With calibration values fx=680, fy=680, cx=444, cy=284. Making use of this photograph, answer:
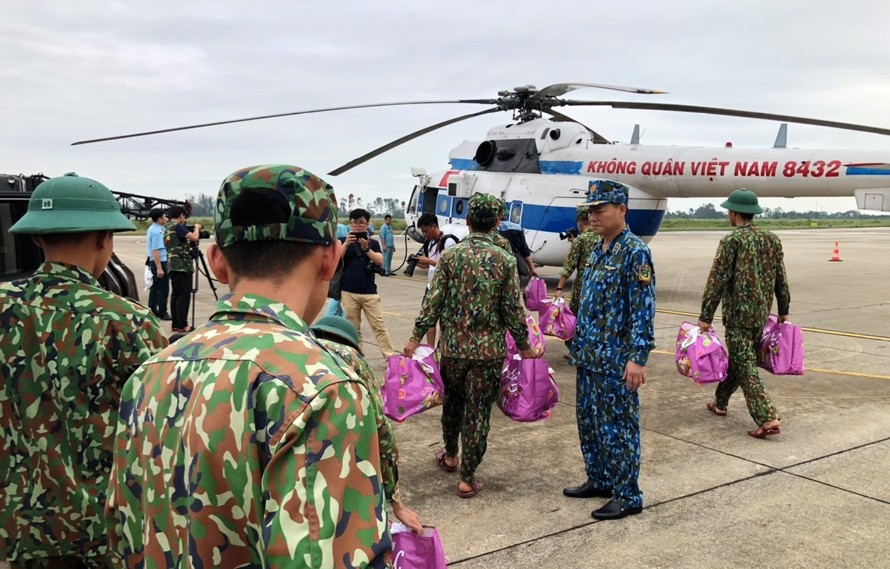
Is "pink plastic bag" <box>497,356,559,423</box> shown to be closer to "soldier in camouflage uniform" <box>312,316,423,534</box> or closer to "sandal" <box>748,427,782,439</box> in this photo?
"sandal" <box>748,427,782,439</box>

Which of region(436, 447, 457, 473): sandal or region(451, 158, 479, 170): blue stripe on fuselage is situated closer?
region(436, 447, 457, 473): sandal

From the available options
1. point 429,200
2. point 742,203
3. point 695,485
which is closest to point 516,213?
point 429,200

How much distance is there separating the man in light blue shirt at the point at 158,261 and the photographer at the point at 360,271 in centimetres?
405

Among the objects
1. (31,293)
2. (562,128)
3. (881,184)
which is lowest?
(31,293)

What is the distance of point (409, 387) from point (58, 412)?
229 centimetres

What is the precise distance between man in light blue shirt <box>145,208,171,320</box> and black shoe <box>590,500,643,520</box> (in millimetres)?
7543

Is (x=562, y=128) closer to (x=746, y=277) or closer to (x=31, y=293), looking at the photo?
(x=746, y=277)

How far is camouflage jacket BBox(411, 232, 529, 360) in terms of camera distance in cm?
403

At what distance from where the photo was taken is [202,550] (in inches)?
42.6

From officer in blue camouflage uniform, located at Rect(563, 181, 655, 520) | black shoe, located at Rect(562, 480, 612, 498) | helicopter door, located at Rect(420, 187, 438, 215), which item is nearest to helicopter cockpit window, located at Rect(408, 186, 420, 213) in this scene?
helicopter door, located at Rect(420, 187, 438, 215)

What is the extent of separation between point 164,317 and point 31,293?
8597mm

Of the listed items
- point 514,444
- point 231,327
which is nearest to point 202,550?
point 231,327

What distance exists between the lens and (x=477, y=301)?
4.03 meters

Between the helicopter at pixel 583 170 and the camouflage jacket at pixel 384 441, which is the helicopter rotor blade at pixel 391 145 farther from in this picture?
the camouflage jacket at pixel 384 441
